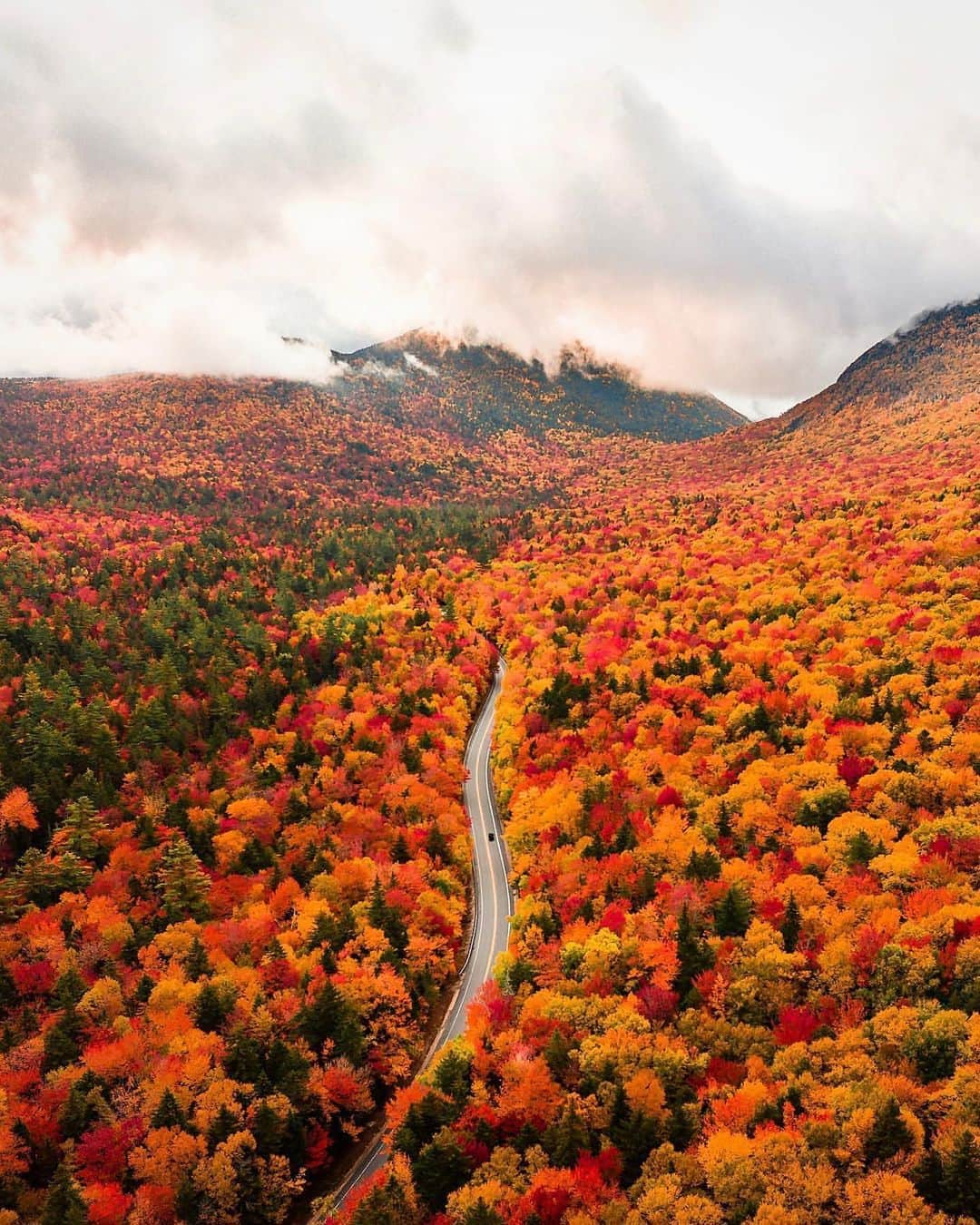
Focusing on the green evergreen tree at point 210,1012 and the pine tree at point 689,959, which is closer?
the pine tree at point 689,959

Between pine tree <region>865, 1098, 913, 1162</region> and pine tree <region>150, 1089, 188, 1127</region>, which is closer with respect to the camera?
pine tree <region>865, 1098, 913, 1162</region>

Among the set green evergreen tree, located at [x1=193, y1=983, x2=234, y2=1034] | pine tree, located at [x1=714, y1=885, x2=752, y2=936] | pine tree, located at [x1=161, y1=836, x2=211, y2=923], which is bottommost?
green evergreen tree, located at [x1=193, y1=983, x2=234, y2=1034]

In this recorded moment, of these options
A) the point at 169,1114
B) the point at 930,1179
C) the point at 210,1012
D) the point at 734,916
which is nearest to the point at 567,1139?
the point at 930,1179

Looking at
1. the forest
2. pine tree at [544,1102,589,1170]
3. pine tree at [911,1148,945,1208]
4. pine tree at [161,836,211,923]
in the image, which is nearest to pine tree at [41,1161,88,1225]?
the forest

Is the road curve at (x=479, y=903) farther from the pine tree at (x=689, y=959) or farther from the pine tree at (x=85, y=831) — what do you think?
the pine tree at (x=85, y=831)

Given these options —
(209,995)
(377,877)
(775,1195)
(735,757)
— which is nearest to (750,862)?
(735,757)

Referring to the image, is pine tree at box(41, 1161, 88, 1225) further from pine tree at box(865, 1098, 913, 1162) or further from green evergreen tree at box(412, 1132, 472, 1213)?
pine tree at box(865, 1098, 913, 1162)

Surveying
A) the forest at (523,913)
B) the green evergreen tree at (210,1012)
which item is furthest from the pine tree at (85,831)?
the green evergreen tree at (210,1012)

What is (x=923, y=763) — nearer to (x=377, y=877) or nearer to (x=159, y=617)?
(x=377, y=877)
